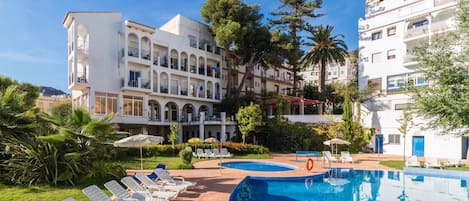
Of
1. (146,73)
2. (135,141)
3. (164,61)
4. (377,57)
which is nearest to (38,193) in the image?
(135,141)

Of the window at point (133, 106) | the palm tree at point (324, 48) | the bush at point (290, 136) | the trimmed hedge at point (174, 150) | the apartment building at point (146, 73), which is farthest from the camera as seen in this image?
the palm tree at point (324, 48)

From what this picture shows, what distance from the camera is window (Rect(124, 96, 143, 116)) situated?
32188 mm

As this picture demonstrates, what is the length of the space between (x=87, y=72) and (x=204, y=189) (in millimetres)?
22732

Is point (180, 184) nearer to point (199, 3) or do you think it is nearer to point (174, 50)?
point (174, 50)

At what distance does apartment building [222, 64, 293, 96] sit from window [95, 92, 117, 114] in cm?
1585

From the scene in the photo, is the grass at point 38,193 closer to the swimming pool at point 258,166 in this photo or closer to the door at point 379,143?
the swimming pool at point 258,166

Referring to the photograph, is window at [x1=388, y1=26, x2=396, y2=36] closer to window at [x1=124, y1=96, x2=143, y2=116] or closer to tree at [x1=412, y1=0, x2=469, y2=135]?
tree at [x1=412, y1=0, x2=469, y2=135]

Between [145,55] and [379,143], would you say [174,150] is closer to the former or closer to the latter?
[145,55]

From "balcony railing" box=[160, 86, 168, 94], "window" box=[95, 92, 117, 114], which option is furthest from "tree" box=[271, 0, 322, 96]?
"window" box=[95, 92, 117, 114]

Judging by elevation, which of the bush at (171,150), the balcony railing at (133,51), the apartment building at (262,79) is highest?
the balcony railing at (133,51)

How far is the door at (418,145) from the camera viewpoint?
94.6 feet

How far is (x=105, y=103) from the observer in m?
30.9

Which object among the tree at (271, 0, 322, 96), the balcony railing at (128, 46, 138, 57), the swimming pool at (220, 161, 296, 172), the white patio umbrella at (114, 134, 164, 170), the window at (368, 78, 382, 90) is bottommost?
the swimming pool at (220, 161, 296, 172)

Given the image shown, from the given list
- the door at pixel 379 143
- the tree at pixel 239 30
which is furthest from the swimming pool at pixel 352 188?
the tree at pixel 239 30
